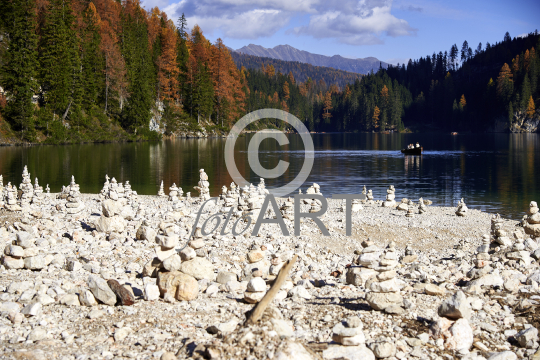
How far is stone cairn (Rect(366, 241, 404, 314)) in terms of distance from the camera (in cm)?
770

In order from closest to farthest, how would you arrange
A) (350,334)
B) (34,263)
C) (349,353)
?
(349,353) → (350,334) → (34,263)

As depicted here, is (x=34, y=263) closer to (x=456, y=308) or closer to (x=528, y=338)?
(x=456, y=308)

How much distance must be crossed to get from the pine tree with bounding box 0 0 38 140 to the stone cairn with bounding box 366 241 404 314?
7129 centimetres

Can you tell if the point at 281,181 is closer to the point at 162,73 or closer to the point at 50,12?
the point at 50,12

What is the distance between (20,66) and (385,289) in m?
74.4

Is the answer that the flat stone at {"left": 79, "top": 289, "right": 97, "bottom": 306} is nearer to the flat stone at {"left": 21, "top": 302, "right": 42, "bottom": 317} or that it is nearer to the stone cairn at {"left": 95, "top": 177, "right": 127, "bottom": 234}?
the flat stone at {"left": 21, "top": 302, "right": 42, "bottom": 317}

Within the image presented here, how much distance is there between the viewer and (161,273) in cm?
879

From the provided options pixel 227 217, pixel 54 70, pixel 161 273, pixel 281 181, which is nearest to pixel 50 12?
pixel 54 70

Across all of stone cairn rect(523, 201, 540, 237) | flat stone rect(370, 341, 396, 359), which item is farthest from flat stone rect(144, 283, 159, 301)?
stone cairn rect(523, 201, 540, 237)

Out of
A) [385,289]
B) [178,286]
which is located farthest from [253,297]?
[385,289]

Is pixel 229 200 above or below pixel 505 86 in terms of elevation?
below

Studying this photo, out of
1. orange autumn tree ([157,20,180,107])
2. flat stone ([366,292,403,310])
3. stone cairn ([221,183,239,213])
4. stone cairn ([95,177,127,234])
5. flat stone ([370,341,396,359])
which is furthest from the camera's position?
orange autumn tree ([157,20,180,107])

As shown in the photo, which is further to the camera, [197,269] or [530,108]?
[530,108]

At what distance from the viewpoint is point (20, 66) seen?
66.8 m
